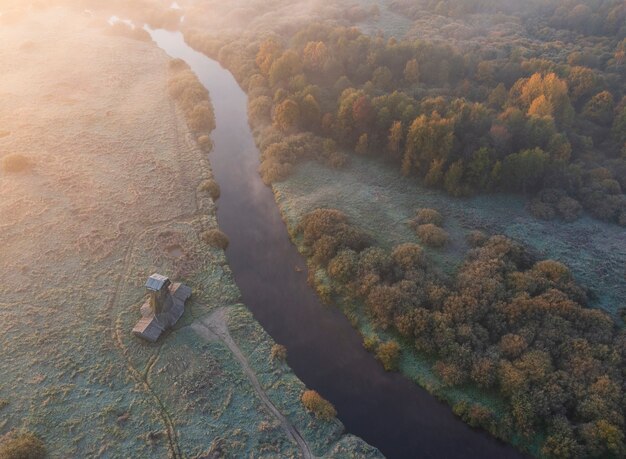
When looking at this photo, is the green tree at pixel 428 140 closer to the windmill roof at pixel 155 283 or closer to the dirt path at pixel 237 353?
the dirt path at pixel 237 353

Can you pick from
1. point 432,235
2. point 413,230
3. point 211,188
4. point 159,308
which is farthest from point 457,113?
point 159,308

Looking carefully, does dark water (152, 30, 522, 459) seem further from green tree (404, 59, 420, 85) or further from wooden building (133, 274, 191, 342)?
green tree (404, 59, 420, 85)

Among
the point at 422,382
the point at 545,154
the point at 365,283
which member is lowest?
the point at 422,382

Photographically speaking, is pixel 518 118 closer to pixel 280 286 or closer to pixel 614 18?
pixel 280 286

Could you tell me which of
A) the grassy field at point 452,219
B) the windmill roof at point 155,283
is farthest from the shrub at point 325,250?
the windmill roof at point 155,283

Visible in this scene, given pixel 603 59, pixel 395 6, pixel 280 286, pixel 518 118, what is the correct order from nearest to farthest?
pixel 280 286
pixel 518 118
pixel 603 59
pixel 395 6

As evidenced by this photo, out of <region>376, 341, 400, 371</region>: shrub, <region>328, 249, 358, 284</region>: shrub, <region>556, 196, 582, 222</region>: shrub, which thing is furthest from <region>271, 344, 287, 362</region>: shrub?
<region>556, 196, 582, 222</region>: shrub

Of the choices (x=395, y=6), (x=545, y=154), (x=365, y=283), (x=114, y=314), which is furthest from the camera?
(x=395, y=6)

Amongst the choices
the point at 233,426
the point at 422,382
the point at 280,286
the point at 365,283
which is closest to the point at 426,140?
the point at 365,283

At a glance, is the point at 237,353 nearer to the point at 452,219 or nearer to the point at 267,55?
the point at 452,219
